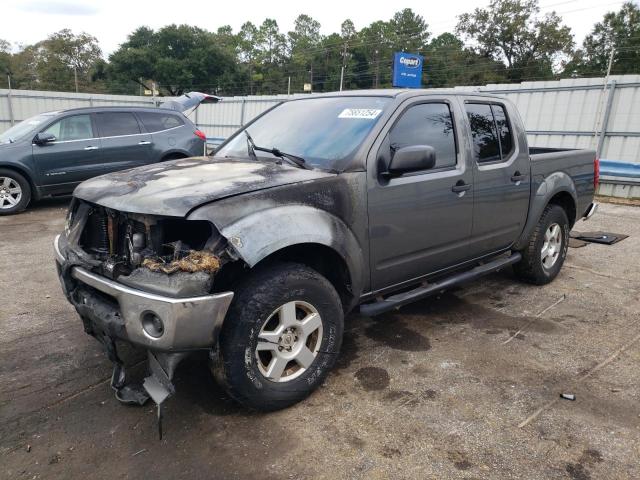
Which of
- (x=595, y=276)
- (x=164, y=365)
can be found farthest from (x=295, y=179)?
(x=595, y=276)

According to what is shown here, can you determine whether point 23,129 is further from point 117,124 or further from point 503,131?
point 503,131

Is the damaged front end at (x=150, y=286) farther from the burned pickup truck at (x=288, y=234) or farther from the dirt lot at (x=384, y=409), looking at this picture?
the dirt lot at (x=384, y=409)

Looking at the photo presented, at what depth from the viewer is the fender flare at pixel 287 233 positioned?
2340 millimetres

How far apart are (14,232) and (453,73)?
2154 inches

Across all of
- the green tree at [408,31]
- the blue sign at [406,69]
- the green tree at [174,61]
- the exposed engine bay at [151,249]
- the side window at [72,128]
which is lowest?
the exposed engine bay at [151,249]

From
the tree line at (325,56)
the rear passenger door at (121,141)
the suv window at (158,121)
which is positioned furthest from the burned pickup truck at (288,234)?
the tree line at (325,56)

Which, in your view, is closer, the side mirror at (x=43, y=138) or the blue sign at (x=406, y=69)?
the side mirror at (x=43, y=138)

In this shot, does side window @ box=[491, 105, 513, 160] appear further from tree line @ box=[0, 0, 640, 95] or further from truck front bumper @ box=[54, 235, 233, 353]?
tree line @ box=[0, 0, 640, 95]

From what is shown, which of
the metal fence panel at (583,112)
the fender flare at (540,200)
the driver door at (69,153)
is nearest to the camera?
the fender flare at (540,200)

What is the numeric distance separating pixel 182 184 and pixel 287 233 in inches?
26.7

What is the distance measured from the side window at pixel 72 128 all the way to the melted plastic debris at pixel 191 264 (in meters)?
6.93

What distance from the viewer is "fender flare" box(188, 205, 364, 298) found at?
234 centimetres

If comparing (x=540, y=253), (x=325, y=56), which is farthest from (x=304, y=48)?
(x=540, y=253)

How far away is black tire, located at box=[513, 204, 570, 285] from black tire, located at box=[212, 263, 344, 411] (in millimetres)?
2676
